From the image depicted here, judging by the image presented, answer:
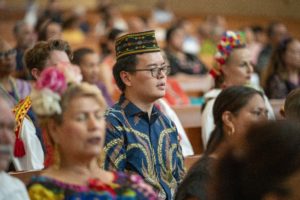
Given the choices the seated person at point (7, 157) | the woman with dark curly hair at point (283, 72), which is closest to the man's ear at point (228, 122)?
the seated person at point (7, 157)

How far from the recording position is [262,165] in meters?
2.18

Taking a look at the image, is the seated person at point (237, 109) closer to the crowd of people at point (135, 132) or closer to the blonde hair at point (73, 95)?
the crowd of people at point (135, 132)

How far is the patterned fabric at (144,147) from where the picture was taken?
12.5 ft

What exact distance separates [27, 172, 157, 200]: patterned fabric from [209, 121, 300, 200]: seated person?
0.56 meters

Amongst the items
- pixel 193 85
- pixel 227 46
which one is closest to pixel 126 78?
pixel 227 46

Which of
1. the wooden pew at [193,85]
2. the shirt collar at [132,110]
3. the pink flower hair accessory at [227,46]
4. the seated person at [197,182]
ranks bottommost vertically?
the wooden pew at [193,85]

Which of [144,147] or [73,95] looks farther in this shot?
[144,147]

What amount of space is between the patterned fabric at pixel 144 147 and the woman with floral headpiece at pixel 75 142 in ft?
2.98

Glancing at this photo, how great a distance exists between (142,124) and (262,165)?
1.81 meters

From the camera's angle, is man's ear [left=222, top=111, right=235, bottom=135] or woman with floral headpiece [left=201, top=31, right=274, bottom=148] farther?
woman with floral headpiece [left=201, top=31, right=274, bottom=148]

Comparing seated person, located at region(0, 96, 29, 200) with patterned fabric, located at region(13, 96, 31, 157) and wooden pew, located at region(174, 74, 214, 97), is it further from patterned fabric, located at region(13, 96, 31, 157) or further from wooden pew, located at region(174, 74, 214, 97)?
wooden pew, located at region(174, 74, 214, 97)

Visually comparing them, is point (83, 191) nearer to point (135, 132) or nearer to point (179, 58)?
point (135, 132)

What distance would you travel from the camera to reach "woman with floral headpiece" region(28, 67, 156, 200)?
9.02 ft

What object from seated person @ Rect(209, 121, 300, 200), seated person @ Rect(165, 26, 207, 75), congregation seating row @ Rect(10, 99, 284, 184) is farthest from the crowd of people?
seated person @ Rect(165, 26, 207, 75)
